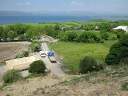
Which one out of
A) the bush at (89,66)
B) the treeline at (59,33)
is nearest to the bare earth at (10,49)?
the treeline at (59,33)

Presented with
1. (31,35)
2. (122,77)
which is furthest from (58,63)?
(31,35)

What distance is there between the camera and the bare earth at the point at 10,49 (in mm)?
59906

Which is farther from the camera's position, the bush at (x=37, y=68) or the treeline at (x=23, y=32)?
the treeline at (x=23, y=32)

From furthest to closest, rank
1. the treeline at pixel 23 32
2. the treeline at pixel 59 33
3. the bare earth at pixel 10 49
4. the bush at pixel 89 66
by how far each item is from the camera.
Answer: the treeline at pixel 23 32 < the treeline at pixel 59 33 < the bare earth at pixel 10 49 < the bush at pixel 89 66

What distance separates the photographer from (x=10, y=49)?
6838 centimetres

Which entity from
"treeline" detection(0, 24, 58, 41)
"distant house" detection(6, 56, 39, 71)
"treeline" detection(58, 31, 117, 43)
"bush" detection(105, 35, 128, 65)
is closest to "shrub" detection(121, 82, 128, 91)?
"bush" detection(105, 35, 128, 65)

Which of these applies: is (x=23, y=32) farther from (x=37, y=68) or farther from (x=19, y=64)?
(x=37, y=68)

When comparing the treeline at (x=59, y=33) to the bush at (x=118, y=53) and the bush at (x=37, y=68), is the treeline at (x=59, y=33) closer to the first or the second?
the bush at (x=118, y=53)

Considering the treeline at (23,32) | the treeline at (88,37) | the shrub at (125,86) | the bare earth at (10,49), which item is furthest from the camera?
the treeline at (23,32)

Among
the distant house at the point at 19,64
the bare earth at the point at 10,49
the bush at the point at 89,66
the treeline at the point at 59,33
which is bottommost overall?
the bare earth at the point at 10,49

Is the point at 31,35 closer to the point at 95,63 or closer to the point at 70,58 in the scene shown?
the point at 70,58

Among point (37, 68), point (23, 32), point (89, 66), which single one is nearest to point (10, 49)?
point (23, 32)

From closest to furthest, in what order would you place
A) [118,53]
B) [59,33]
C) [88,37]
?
[118,53]
[88,37]
[59,33]

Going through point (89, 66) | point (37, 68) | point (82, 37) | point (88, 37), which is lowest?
point (82, 37)
